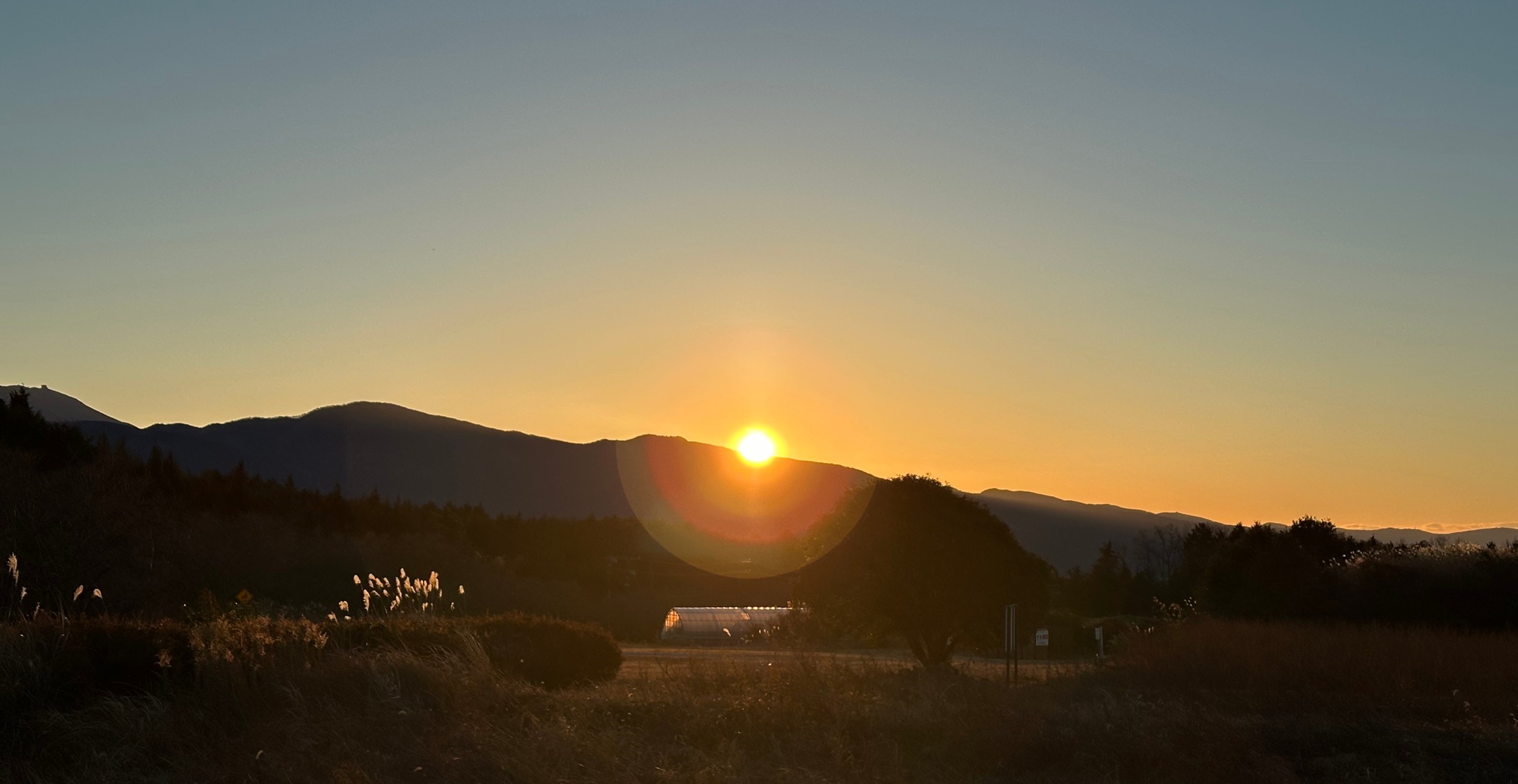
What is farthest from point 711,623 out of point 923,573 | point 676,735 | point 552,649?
point 676,735

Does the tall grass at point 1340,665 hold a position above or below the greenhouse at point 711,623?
above

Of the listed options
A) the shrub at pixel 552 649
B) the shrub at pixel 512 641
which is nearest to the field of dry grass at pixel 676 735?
the shrub at pixel 512 641

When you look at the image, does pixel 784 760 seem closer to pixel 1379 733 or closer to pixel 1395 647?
pixel 1379 733

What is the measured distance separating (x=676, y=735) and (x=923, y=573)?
17.2 m

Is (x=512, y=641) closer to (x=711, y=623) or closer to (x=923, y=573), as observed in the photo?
(x=923, y=573)

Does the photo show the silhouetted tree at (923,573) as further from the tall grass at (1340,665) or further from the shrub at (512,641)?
the shrub at (512,641)

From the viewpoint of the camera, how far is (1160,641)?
27953mm

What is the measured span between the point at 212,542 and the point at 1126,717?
4128 cm

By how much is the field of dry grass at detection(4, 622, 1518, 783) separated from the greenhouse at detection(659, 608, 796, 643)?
37753mm

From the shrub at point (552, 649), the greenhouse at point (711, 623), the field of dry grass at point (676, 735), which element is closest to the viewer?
the field of dry grass at point (676, 735)

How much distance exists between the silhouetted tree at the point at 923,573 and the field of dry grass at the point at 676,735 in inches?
507

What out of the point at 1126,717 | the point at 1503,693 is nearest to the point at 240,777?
the point at 1126,717

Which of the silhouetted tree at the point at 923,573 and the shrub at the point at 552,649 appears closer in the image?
the shrub at the point at 552,649

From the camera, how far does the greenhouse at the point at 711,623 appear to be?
56188mm
